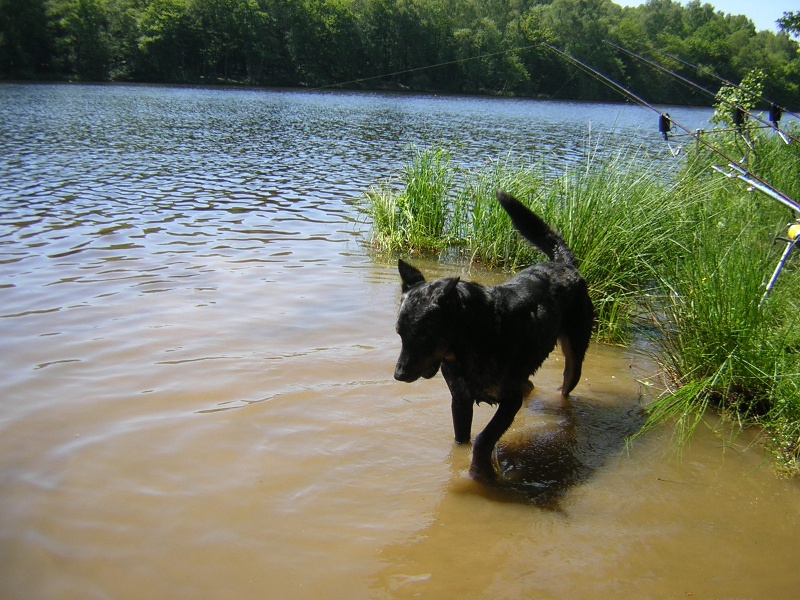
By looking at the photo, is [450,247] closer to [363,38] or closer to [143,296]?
[143,296]

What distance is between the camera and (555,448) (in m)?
5.02

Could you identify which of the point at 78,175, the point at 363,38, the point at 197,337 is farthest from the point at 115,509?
the point at 363,38

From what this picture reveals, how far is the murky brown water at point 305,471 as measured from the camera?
3445mm

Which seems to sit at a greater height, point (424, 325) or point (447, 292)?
point (447, 292)

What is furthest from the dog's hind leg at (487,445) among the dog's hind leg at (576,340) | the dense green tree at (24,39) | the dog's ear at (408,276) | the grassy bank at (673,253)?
the dense green tree at (24,39)

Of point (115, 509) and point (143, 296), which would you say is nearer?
point (115, 509)

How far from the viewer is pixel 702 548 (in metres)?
3.76

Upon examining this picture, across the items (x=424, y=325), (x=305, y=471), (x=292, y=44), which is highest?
(x=292, y=44)

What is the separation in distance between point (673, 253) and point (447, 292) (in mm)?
4449

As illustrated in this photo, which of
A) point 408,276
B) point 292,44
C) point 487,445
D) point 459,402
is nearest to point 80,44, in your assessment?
point 292,44

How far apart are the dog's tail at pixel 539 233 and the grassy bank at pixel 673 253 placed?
3.14 feet

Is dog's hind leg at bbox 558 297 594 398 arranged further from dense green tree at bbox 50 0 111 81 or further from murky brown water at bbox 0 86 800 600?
dense green tree at bbox 50 0 111 81

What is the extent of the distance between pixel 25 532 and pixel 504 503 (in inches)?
111

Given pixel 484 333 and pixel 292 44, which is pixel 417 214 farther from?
pixel 292 44
